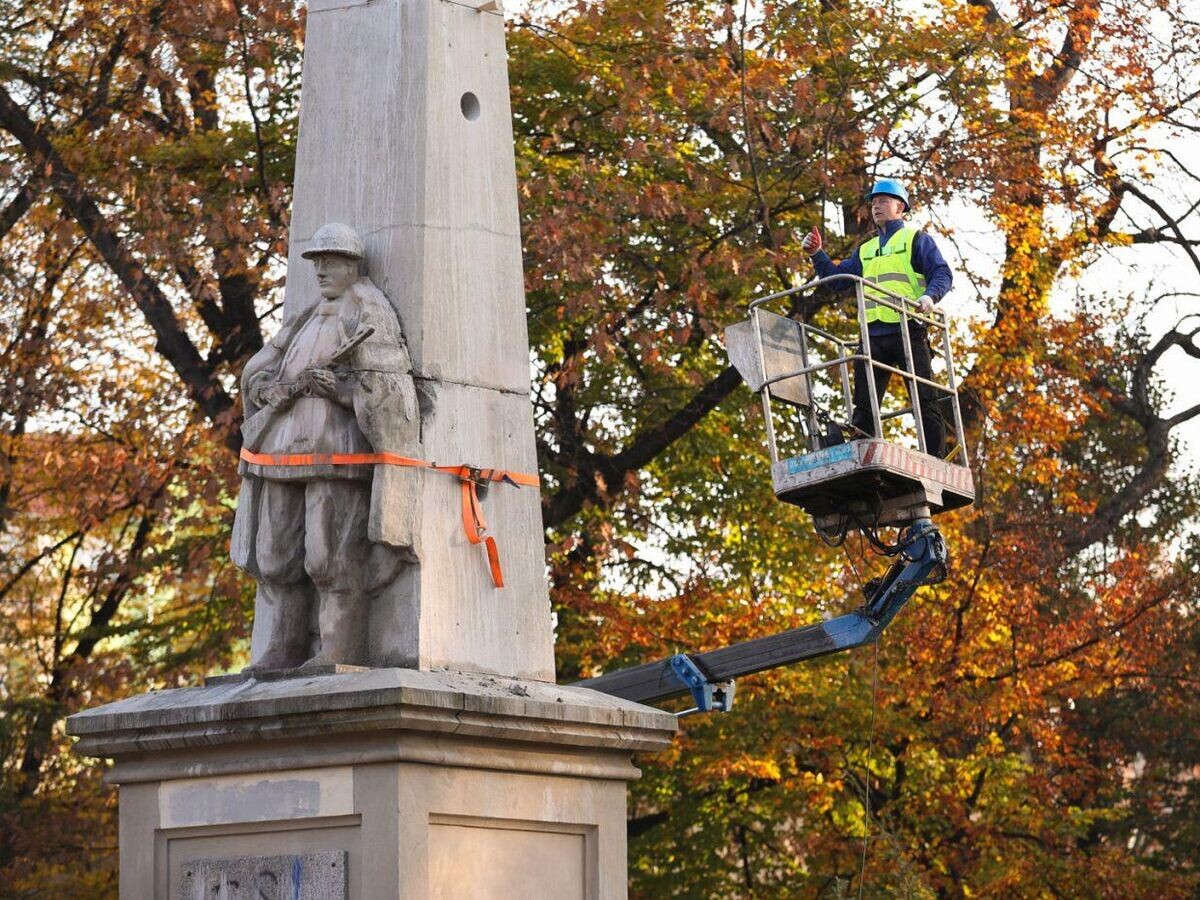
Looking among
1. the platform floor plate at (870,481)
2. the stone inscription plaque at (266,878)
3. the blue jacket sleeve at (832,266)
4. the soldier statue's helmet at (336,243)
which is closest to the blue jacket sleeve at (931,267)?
the blue jacket sleeve at (832,266)

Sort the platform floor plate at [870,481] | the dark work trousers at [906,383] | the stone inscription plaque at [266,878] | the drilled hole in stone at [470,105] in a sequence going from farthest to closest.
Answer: the dark work trousers at [906,383], the platform floor plate at [870,481], the drilled hole in stone at [470,105], the stone inscription plaque at [266,878]

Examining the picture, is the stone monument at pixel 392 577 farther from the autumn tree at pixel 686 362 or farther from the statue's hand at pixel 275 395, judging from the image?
the autumn tree at pixel 686 362

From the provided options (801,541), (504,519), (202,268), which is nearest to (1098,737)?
(801,541)

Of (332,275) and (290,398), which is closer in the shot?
(290,398)

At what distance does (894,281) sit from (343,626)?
4.25m

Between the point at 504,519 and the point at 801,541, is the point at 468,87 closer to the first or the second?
the point at 504,519

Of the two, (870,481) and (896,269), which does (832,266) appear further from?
(870,481)

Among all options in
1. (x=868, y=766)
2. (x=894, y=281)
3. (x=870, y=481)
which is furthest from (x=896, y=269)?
(x=868, y=766)

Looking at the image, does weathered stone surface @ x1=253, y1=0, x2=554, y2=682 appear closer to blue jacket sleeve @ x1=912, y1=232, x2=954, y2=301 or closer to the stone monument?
the stone monument

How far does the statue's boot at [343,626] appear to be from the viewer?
770 centimetres

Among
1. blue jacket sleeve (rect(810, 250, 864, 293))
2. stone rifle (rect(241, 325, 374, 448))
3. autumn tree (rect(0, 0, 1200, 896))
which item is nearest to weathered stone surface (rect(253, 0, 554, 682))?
stone rifle (rect(241, 325, 374, 448))

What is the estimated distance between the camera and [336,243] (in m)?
8.01

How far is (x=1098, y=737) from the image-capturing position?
29438mm

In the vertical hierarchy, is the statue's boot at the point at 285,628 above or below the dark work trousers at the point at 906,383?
below
